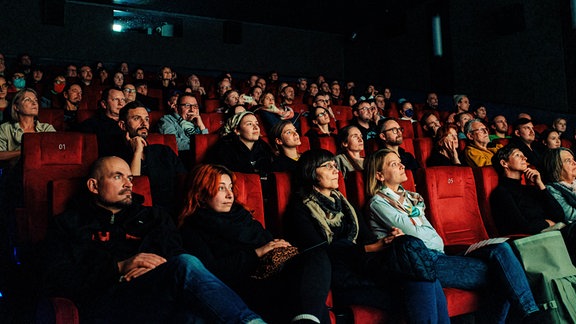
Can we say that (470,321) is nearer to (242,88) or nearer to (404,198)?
(404,198)

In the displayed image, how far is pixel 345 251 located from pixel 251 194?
0.27 m

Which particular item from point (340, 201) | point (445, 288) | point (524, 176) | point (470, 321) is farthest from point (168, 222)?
point (524, 176)

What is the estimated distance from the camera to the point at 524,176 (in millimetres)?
1536

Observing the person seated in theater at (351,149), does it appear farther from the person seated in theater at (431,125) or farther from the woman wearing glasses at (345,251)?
the person seated in theater at (431,125)

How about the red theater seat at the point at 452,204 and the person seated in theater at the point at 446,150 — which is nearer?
the red theater seat at the point at 452,204

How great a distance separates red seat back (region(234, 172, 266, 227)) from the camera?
110 cm

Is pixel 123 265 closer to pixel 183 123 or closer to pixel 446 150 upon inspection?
pixel 183 123

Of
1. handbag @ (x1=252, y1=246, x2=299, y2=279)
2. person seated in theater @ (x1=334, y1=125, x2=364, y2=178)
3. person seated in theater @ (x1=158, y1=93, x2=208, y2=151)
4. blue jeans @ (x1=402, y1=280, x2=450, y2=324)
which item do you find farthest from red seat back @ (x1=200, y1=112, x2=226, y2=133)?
blue jeans @ (x1=402, y1=280, x2=450, y2=324)

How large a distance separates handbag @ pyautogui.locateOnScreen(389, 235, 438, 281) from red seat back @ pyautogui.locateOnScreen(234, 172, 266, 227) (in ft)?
1.09

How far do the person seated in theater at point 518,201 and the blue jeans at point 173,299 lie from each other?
3.06 feet

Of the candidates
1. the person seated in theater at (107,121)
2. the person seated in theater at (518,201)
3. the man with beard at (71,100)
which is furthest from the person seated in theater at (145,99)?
the person seated in theater at (518,201)

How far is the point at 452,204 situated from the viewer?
135cm

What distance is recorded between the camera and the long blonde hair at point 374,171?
1223 millimetres

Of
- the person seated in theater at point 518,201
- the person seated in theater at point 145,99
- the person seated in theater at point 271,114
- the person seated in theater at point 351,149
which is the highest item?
the person seated in theater at point 145,99
